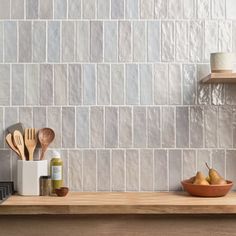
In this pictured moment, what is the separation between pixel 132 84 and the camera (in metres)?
2.18

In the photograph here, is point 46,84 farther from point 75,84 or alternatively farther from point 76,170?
point 76,170

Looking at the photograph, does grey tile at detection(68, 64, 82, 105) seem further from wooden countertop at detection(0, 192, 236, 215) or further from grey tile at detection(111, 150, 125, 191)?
wooden countertop at detection(0, 192, 236, 215)

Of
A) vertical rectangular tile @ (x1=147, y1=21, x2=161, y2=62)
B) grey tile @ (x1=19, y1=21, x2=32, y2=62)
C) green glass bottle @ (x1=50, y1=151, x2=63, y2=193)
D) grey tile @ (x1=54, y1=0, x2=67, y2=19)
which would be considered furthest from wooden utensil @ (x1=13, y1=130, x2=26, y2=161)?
vertical rectangular tile @ (x1=147, y1=21, x2=161, y2=62)

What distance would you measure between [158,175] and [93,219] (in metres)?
0.50

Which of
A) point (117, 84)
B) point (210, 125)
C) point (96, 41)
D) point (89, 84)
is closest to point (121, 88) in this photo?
point (117, 84)

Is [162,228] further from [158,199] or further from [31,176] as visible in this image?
[31,176]

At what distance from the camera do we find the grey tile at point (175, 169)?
7.08 feet

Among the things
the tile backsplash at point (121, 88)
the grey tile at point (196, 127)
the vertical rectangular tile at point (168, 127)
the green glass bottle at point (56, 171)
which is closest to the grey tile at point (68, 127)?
the tile backsplash at point (121, 88)

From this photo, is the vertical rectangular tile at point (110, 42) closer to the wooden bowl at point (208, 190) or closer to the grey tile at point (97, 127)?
the grey tile at point (97, 127)

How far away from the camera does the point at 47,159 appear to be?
2154mm

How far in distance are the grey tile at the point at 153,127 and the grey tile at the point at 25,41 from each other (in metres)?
0.64

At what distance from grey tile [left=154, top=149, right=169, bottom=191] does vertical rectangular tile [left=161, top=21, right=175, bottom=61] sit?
455mm

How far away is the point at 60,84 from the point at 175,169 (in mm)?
685

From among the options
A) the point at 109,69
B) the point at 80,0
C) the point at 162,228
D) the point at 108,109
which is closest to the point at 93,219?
the point at 162,228
